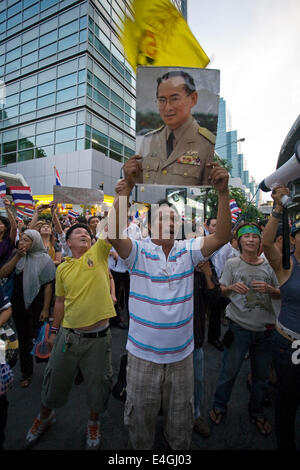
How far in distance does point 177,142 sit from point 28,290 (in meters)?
2.77

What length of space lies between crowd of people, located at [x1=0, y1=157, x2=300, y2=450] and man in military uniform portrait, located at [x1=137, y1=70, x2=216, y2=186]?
11cm

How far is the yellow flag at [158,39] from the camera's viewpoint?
1775 mm

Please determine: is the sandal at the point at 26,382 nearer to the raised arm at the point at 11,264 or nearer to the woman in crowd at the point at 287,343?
the raised arm at the point at 11,264

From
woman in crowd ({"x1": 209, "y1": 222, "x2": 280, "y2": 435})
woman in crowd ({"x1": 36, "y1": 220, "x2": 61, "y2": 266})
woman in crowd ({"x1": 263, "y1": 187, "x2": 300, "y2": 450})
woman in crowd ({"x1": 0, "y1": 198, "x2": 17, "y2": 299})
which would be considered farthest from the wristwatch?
woman in crowd ({"x1": 36, "y1": 220, "x2": 61, "y2": 266})

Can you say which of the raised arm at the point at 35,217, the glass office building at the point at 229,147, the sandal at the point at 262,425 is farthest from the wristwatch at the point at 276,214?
the glass office building at the point at 229,147

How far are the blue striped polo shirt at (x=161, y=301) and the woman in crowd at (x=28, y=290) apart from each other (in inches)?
76.2

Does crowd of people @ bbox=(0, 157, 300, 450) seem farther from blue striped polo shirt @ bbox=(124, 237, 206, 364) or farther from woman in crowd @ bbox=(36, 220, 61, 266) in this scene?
woman in crowd @ bbox=(36, 220, 61, 266)

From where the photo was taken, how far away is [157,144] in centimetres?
171

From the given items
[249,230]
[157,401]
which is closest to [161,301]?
[157,401]

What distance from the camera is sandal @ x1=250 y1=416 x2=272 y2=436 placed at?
2.40m

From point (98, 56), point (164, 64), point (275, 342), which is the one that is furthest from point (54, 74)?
point (275, 342)

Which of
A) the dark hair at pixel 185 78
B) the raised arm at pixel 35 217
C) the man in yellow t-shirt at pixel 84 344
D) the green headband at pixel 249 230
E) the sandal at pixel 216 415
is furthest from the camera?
the raised arm at pixel 35 217
